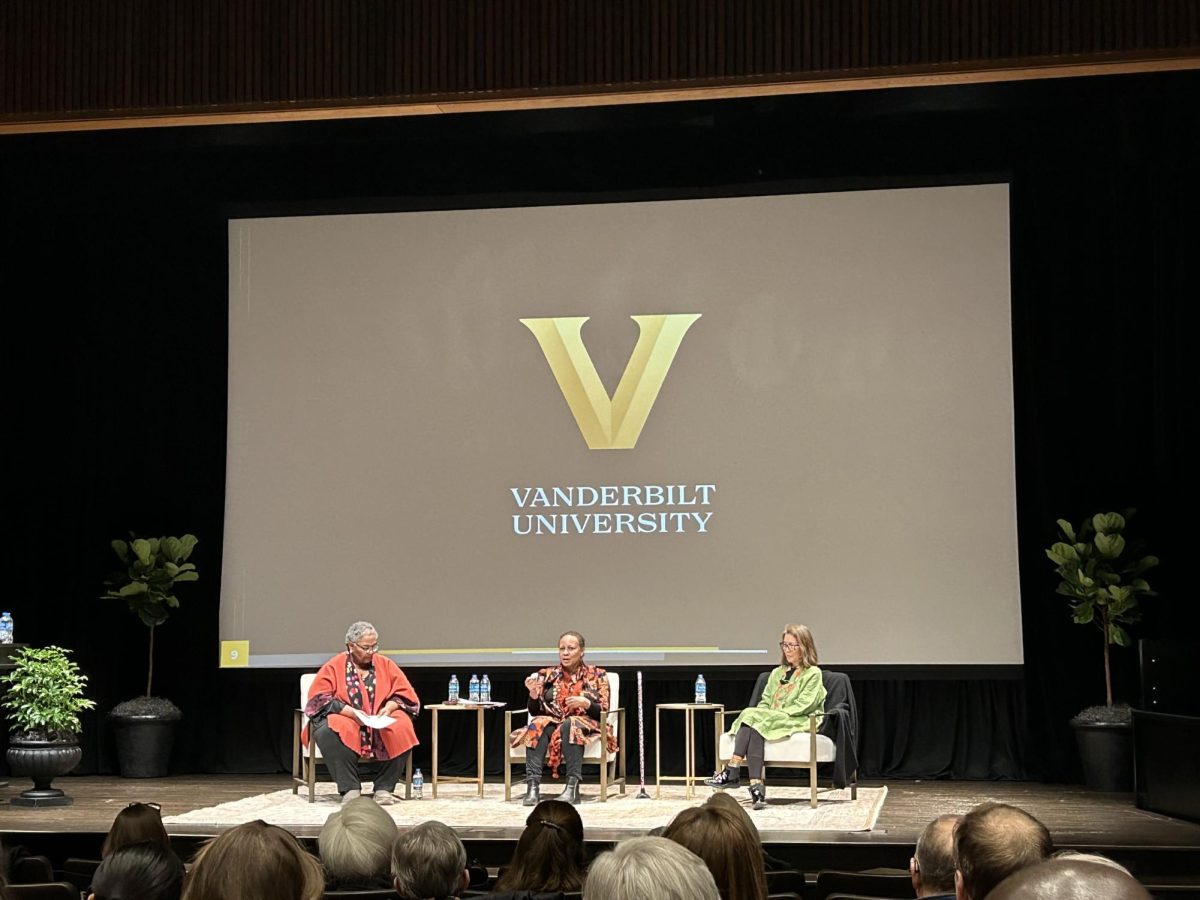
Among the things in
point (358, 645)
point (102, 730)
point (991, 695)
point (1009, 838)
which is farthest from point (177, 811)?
point (1009, 838)

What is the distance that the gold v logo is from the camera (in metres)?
9.20

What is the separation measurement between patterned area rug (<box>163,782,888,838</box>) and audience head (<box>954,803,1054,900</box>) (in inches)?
157

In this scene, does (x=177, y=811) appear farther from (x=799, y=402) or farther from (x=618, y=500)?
(x=799, y=402)

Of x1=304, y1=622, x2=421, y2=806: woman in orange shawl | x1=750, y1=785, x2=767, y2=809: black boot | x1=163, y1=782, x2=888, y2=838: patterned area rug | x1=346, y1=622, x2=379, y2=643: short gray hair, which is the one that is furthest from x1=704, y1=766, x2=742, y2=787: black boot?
x1=346, y1=622, x2=379, y2=643: short gray hair

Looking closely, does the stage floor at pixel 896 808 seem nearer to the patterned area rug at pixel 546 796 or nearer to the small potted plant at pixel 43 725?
the patterned area rug at pixel 546 796

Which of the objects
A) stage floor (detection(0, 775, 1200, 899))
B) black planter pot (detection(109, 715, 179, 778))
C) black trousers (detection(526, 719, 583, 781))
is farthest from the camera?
black planter pot (detection(109, 715, 179, 778))

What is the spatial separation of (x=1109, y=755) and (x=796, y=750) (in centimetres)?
192

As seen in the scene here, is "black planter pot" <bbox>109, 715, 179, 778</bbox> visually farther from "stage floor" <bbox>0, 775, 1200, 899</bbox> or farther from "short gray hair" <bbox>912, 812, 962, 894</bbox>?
"short gray hair" <bbox>912, 812, 962, 894</bbox>

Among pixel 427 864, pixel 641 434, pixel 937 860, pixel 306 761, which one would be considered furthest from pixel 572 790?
pixel 937 860

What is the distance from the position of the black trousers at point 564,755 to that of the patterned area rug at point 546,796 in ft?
0.60

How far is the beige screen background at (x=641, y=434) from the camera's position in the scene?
8.89 metres

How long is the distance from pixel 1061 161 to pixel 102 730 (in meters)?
6.95

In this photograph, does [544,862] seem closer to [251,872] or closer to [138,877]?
[138,877]

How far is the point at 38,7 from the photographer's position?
6844mm
